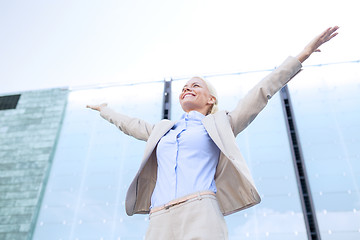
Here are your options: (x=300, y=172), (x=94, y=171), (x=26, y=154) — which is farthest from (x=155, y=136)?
(x=26, y=154)

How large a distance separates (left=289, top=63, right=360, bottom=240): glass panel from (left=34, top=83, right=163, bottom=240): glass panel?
8.82 ft

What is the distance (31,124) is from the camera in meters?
6.43

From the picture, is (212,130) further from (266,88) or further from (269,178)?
(269,178)

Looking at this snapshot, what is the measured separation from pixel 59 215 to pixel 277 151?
3790 millimetres

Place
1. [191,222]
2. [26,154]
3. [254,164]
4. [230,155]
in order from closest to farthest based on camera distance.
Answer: [191,222] < [230,155] < [254,164] < [26,154]

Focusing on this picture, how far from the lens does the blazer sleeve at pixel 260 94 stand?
3.86 ft

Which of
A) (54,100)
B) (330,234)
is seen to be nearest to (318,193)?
(330,234)

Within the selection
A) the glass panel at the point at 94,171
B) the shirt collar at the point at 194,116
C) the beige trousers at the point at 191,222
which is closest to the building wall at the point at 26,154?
the glass panel at the point at 94,171

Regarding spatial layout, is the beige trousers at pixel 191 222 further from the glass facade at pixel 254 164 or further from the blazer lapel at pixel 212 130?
the glass facade at pixel 254 164

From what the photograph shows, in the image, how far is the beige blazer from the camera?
109 cm

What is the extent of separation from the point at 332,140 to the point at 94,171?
4.12 metres

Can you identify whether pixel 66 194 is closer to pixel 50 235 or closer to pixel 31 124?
pixel 50 235

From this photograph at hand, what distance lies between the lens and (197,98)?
140 centimetres

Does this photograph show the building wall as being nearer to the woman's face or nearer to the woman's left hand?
the woman's face
